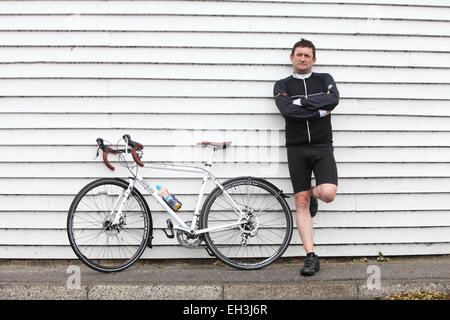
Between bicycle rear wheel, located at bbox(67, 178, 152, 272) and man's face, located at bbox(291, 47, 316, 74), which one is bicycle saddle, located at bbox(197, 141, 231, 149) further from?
man's face, located at bbox(291, 47, 316, 74)

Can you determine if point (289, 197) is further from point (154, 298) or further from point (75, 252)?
point (75, 252)

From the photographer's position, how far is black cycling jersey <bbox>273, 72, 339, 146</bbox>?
4902mm

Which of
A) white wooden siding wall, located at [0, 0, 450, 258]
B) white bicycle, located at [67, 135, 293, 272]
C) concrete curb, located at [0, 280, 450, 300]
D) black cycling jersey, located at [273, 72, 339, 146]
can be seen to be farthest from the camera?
white wooden siding wall, located at [0, 0, 450, 258]

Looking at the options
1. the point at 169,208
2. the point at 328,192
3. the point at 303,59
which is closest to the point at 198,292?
the point at 169,208

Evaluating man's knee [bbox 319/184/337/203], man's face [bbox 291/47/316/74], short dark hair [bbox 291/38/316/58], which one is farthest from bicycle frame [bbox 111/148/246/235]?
short dark hair [bbox 291/38/316/58]

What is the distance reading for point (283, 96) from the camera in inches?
196

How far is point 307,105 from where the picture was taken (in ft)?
16.0

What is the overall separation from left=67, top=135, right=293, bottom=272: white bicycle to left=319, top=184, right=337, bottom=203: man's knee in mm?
347

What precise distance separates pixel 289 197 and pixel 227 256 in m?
0.82

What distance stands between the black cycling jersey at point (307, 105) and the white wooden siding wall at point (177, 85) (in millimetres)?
275

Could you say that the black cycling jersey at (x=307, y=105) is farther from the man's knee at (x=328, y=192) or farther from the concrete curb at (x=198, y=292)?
the concrete curb at (x=198, y=292)

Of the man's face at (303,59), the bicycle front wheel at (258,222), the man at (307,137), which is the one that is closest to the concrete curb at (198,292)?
the man at (307,137)

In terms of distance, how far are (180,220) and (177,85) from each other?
1.27 metres

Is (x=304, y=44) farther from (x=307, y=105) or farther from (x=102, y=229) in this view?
(x=102, y=229)
